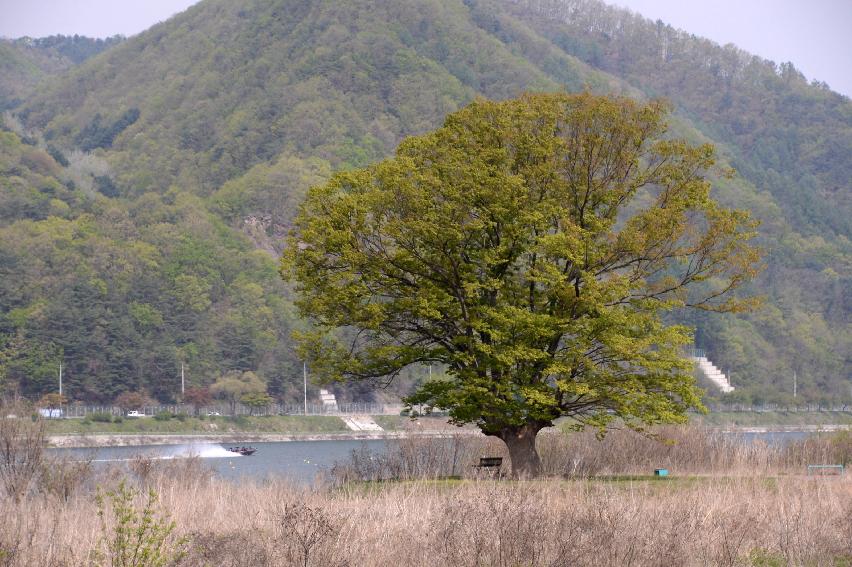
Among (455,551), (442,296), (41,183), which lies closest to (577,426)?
(442,296)

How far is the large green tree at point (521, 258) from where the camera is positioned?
91.0ft

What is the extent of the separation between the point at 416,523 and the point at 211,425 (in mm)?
87360

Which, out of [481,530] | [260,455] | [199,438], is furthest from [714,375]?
[481,530]

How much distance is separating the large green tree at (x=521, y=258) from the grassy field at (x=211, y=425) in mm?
61758

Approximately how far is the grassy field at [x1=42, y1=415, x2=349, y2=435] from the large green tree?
61.8 m

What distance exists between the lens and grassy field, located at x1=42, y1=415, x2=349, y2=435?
92062 mm

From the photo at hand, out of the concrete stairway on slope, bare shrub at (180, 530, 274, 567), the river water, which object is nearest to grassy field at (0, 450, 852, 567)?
bare shrub at (180, 530, 274, 567)

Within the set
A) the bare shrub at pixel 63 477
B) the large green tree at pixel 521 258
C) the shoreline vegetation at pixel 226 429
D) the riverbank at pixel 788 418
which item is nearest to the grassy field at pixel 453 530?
the bare shrub at pixel 63 477

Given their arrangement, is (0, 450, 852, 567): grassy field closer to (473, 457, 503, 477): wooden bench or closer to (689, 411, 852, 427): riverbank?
(473, 457, 503, 477): wooden bench

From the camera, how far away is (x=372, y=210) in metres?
28.9

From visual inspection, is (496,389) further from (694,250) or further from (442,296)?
(694,250)

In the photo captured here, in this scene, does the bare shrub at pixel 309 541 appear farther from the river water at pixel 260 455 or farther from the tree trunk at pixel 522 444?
the river water at pixel 260 455

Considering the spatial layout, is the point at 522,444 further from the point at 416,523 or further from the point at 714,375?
the point at 714,375

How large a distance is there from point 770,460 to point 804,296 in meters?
148
